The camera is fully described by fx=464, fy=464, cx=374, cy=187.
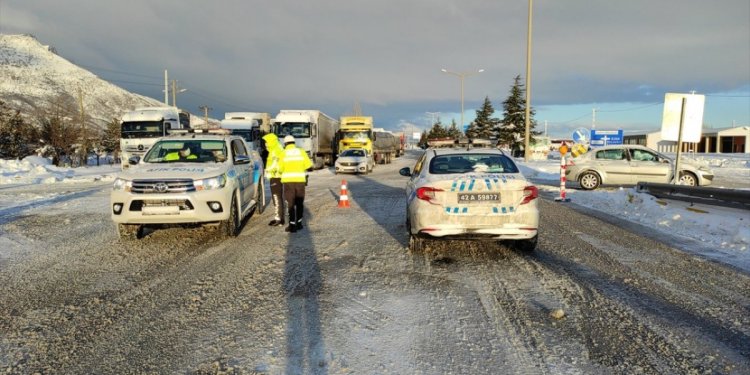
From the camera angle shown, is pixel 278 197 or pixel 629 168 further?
pixel 629 168

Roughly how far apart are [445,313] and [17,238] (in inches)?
292

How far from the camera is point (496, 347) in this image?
11.6ft

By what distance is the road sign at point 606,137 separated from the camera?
93.6ft

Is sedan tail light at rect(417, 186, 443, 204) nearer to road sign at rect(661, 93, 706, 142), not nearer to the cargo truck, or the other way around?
road sign at rect(661, 93, 706, 142)

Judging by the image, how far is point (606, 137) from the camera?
28812mm

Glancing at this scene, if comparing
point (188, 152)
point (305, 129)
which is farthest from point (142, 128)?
point (188, 152)

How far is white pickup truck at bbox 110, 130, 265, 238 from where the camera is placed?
6.73 metres

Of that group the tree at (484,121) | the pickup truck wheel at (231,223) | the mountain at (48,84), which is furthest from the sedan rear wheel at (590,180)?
the mountain at (48,84)

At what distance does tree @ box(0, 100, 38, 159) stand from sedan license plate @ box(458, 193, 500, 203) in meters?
38.0

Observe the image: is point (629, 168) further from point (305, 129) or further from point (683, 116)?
point (305, 129)

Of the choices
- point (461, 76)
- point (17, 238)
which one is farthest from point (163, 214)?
point (461, 76)

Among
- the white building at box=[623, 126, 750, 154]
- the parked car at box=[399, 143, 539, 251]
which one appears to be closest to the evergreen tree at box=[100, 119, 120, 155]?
the parked car at box=[399, 143, 539, 251]

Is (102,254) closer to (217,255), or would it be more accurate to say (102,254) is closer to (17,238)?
(217,255)

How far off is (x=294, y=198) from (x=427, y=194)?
312cm
